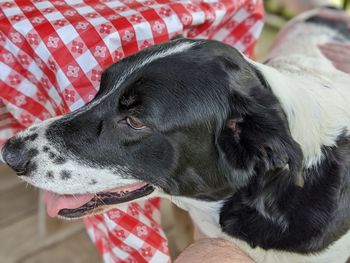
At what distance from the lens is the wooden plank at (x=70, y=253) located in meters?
1.91

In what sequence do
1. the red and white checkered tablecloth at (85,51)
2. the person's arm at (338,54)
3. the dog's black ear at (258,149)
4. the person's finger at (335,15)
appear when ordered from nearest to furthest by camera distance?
the dog's black ear at (258,149), the red and white checkered tablecloth at (85,51), the person's arm at (338,54), the person's finger at (335,15)

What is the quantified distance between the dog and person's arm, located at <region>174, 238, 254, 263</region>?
0.08 meters

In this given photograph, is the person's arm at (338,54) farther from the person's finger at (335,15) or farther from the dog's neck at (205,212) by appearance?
the dog's neck at (205,212)

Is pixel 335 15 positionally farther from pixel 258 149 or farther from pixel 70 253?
pixel 70 253

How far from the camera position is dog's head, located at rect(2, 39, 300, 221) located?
1.04 meters

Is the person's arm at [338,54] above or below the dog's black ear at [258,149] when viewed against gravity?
below

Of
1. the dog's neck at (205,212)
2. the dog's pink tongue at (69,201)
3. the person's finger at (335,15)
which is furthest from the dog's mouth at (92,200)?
the person's finger at (335,15)

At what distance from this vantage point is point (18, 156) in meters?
1.09

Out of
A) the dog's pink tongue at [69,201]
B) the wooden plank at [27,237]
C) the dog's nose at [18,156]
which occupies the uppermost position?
the dog's nose at [18,156]

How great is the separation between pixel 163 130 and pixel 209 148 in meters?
0.12

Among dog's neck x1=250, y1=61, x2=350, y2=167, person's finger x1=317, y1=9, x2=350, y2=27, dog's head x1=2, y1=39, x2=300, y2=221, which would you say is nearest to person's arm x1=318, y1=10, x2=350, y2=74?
person's finger x1=317, y1=9, x2=350, y2=27

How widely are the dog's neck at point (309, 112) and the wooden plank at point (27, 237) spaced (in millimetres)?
1181

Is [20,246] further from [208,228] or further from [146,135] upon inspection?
[146,135]

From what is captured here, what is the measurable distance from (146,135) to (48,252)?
110 cm
